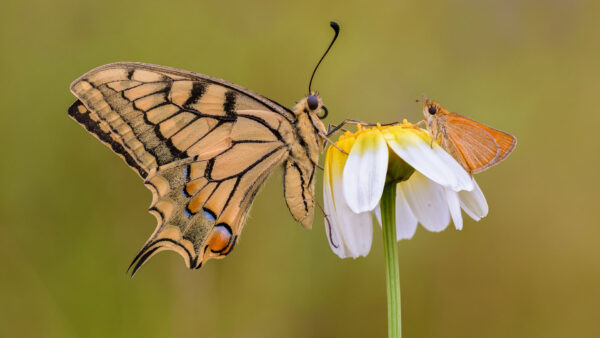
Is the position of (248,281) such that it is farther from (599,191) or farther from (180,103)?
(599,191)

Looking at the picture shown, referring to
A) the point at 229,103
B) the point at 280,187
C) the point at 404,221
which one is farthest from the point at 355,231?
the point at 280,187

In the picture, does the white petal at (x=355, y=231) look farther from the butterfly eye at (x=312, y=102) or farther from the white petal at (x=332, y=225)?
the butterfly eye at (x=312, y=102)

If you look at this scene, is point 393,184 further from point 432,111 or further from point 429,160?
point 432,111

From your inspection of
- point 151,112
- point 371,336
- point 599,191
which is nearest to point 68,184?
point 151,112

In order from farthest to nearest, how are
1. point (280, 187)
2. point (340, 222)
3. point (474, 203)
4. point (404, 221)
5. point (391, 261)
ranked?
1. point (280, 187)
2. point (404, 221)
3. point (340, 222)
4. point (474, 203)
5. point (391, 261)

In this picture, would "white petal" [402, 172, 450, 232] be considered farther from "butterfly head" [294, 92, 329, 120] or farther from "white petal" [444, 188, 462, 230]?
"butterfly head" [294, 92, 329, 120]

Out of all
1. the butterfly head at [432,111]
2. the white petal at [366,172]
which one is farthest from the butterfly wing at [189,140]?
the butterfly head at [432,111]
